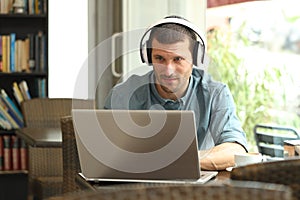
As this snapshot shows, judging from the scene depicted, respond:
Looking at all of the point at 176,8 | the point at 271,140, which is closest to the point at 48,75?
the point at 176,8

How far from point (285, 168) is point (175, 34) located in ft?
5.52

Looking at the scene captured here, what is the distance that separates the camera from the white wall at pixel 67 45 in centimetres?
611

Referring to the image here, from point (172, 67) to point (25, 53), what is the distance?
3.05m

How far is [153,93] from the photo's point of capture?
3021 mm

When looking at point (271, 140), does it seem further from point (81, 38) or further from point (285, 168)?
point (285, 168)

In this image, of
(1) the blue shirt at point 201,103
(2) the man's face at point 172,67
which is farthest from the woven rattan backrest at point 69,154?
(2) the man's face at point 172,67

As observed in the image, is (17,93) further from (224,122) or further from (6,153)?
(224,122)

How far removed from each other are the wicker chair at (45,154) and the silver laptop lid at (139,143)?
2008 mm

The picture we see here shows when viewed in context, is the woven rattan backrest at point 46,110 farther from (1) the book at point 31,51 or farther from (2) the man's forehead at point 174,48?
(2) the man's forehead at point 174,48

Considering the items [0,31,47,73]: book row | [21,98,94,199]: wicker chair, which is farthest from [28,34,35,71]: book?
[21,98,94,199]: wicker chair

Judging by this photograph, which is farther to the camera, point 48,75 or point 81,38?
point 81,38

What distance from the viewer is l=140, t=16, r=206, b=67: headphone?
9.75ft

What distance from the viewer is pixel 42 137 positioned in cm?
404

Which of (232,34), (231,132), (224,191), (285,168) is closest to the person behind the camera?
(224,191)
